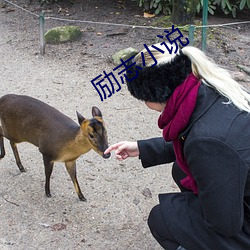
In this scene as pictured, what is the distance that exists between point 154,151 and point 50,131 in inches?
32.9

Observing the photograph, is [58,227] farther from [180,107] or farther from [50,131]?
[180,107]

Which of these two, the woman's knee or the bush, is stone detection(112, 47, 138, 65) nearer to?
the bush

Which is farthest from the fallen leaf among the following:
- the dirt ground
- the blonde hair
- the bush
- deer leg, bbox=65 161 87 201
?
the bush

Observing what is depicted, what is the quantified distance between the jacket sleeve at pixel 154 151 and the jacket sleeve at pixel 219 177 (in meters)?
0.64

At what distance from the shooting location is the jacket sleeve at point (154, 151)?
2594mm

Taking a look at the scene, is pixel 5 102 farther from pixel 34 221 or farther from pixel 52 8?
pixel 52 8

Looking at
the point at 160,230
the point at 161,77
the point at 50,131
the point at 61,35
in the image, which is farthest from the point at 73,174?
the point at 61,35

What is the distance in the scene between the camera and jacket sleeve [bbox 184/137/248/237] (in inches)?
72.2

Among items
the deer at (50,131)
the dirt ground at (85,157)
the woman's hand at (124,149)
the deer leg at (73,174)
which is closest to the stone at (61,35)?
the dirt ground at (85,157)

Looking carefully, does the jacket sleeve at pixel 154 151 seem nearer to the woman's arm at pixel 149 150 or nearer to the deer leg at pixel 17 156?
the woman's arm at pixel 149 150

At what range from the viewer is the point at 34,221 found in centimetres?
307

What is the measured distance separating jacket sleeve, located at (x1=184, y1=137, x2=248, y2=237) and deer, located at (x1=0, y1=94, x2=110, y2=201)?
0.98 m

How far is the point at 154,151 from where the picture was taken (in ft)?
8.52

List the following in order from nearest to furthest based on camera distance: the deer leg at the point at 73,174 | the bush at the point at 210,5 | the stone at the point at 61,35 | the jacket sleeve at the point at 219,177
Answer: the jacket sleeve at the point at 219,177 → the deer leg at the point at 73,174 → the stone at the point at 61,35 → the bush at the point at 210,5
